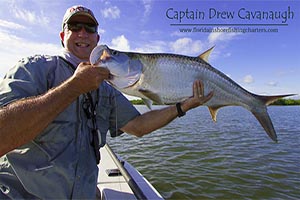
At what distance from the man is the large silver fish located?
5.4 inches

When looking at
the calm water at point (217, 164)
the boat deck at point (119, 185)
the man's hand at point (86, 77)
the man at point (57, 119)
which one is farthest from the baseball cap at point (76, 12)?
the calm water at point (217, 164)

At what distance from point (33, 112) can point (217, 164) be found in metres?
8.53

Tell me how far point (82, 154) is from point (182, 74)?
1.27 meters

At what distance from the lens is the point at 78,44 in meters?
2.86

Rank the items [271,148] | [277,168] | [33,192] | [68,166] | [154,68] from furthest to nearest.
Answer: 1. [271,148]
2. [277,168]
3. [154,68]
4. [68,166]
5. [33,192]

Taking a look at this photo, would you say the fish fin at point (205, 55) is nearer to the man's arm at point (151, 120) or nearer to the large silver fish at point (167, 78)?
the large silver fish at point (167, 78)

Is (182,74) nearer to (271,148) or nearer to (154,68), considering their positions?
(154,68)

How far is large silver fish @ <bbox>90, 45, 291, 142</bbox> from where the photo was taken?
2482 millimetres

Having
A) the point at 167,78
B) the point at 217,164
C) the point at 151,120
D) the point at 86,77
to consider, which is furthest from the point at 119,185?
the point at 217,164

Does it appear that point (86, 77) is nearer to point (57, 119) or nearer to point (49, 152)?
point (57, 119)

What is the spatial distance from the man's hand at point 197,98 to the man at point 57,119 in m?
0.01

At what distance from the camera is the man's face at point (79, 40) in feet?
9.30

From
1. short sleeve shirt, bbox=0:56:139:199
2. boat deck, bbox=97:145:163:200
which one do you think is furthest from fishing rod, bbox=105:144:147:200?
short sleeve shirt, bbox=0:56:139:199

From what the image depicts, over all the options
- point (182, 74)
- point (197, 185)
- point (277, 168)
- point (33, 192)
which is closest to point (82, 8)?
point (182, 74)
